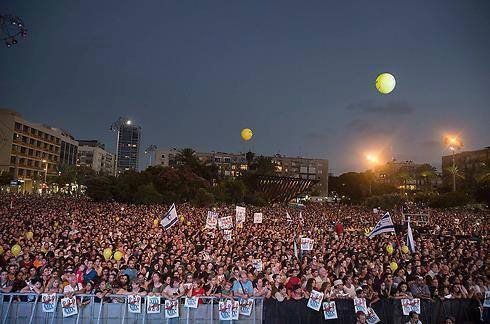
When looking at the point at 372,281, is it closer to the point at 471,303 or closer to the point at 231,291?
the point at 471,303

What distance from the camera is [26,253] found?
1134 centimetres

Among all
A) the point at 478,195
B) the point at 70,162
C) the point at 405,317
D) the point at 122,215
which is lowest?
the point at 405,317

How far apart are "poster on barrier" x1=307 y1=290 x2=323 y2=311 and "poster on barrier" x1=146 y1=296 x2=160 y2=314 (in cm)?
301

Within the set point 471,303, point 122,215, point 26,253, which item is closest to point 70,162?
point 122,215

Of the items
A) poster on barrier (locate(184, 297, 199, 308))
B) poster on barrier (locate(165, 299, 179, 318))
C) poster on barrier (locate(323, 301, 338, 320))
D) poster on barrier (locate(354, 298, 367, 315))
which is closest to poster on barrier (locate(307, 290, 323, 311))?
poster on barrier (locate(323, 301, 338, 320))

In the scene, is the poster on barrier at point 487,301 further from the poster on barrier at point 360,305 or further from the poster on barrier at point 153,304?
the poster on barrier at point 153,304

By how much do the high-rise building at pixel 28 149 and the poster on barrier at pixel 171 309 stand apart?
242 feet

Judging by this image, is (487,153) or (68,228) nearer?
(68,228)

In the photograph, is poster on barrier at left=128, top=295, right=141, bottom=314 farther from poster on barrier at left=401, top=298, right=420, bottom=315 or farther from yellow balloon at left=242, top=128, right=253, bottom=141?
yellow balloon at left=242, top=128, right=253, bottom=141

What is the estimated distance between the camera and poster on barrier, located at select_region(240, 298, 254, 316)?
25.5ft

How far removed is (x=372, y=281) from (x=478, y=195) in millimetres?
54403

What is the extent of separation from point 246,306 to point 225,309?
425mm

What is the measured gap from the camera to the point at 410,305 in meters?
8.20

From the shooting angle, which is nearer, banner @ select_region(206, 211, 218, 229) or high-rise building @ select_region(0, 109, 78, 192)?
banner @ select_region(206, 211, 218, 229)
